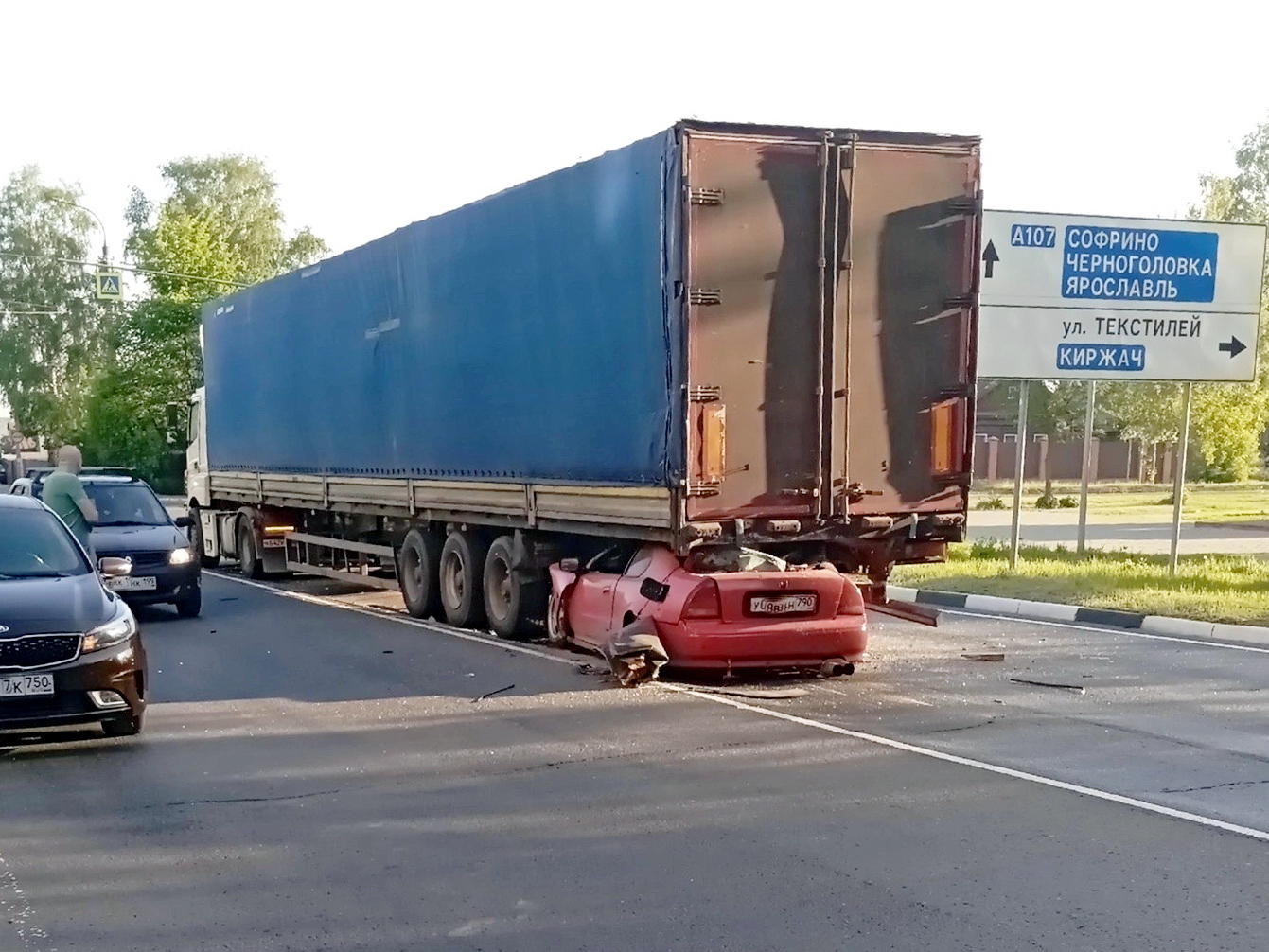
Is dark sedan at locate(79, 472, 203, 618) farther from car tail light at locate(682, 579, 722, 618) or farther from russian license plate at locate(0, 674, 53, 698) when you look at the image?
car tail light at locate(682, 579, 722, 618)

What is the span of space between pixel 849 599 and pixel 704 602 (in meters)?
1.14

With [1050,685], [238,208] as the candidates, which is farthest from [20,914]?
[238,208]

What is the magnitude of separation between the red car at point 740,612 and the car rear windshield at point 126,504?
750 centimetres

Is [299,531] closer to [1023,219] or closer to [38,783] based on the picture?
[1023,219]

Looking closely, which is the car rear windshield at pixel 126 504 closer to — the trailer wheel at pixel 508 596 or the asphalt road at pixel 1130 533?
the trailer wheel at pixel 508 596

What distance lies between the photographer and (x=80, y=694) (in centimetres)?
793

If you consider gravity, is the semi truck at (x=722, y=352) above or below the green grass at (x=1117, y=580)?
above

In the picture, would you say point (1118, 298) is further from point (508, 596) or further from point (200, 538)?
point (200, 538)

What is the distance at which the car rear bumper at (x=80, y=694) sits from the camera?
25.6 feet

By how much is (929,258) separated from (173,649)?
743cm

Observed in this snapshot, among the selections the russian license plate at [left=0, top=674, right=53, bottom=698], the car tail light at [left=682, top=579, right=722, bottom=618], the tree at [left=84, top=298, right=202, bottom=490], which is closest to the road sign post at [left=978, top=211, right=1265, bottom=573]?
the car tail light at [left=682, top=579, right=722, bottom=618]

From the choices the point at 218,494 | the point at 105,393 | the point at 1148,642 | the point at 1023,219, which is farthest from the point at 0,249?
the point at 1148,642

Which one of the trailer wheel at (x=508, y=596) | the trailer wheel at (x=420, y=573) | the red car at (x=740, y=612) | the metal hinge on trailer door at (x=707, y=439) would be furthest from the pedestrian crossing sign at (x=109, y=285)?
the metal hinge on trailer door at (x=707, y=439)

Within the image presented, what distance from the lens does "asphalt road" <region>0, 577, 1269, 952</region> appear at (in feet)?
17.2
